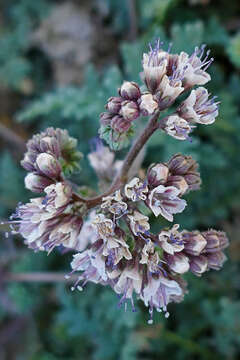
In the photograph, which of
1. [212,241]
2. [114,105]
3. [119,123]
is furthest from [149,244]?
[114,105]

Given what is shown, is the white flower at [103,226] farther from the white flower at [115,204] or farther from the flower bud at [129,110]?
the flower bud at [129,110]

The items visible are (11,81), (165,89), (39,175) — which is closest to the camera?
(165,89)

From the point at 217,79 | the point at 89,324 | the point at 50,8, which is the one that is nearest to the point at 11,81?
the point at 50,8

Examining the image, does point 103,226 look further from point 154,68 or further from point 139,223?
point 154,68

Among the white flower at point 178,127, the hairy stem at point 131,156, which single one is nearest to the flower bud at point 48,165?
the hairy stem at point 131,156

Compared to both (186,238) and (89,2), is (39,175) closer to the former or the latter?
(186,238)

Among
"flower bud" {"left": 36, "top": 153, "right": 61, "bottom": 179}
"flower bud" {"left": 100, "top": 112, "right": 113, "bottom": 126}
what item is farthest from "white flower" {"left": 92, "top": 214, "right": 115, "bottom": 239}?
"flower bud" {"left": 100, "top": 112, "right": 113, "bottom": 126}
